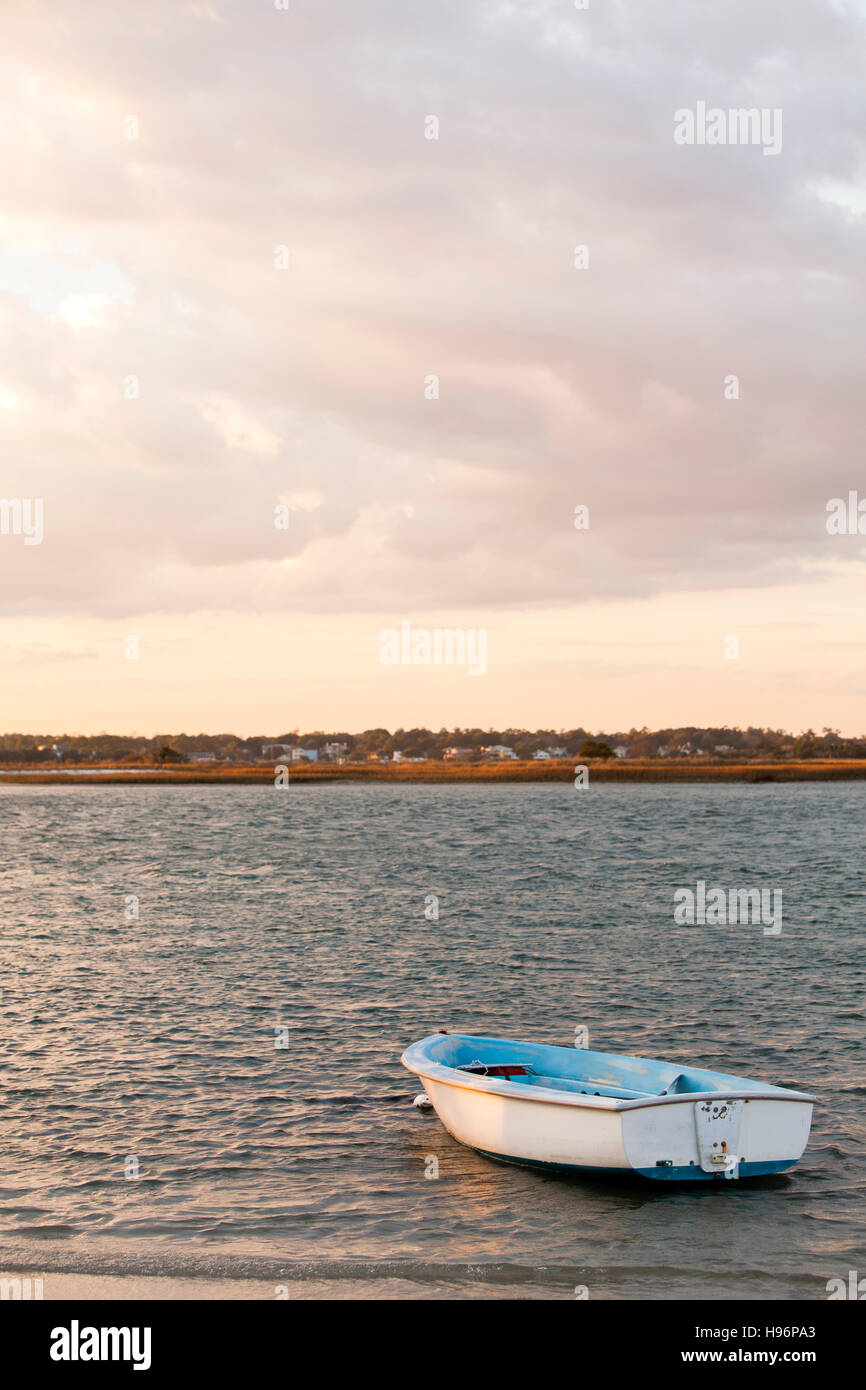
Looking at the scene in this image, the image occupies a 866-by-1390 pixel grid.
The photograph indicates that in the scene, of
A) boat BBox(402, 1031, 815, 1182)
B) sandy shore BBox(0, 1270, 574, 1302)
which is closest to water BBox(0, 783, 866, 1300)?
sandy shore BBox(0, 1270, 574, 1302)

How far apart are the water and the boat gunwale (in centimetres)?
106

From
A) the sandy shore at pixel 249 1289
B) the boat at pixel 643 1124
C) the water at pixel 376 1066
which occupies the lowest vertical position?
the water at pixel 376 1066

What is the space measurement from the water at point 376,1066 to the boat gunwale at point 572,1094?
1064 mm

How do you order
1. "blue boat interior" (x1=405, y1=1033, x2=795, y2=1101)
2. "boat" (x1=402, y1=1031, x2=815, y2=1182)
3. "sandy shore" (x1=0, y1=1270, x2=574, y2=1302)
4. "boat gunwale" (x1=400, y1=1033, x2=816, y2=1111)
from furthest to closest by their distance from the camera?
1. "blue boat interior" (x1=405, y1=1033, x2=795, y2=1101)
2. "boat" (x1=402, y1=1031, x2=815, y2=1182)
3. "boat gunwale" (x1=400, y1=1033, x2=816, y2=1111)
4. "sandy shore" (x1=0, y1=1270, x2=574, y2=1302)

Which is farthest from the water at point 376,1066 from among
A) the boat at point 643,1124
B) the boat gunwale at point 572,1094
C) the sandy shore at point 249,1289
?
the boat gunwale at point 572,1094

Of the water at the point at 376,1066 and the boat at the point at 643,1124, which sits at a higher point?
the boat at the point at 643,1124

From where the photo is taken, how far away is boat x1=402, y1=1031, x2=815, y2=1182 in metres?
14.0

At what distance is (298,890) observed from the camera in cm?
5116

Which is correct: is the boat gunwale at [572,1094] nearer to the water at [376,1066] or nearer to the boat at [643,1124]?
the boat at [643,1124]

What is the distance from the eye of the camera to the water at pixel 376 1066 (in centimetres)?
1257

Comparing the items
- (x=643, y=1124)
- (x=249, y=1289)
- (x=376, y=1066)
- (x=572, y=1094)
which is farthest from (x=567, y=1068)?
(x=249, y=1289)

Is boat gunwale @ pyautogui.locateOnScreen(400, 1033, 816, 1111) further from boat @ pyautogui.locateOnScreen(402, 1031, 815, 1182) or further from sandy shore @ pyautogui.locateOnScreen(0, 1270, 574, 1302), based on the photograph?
sandy shore @ pyautogui.locateOnScreen(0, 1270, 574, 1302)
